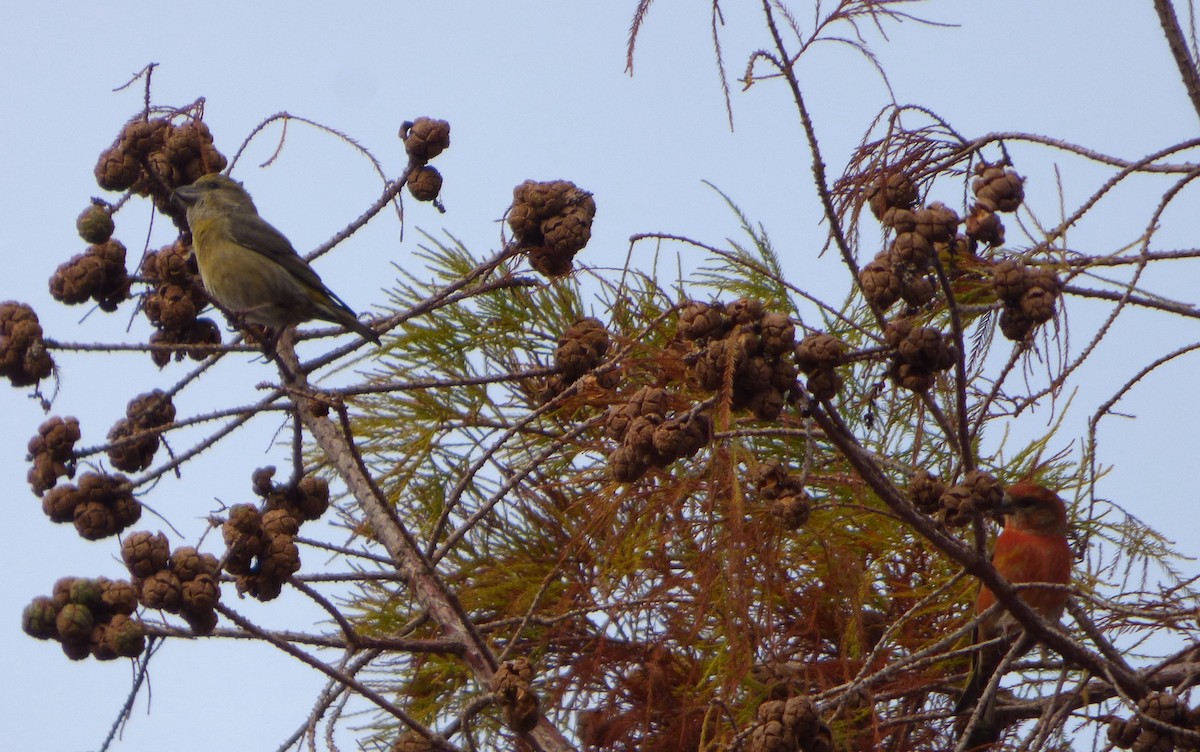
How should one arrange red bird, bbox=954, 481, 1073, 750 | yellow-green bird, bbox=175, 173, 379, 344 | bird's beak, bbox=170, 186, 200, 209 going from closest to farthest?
bird's beak, bbox=170, 186, 200, 209
red bird, bbox=954, 481, 1073, 750
yellow-green bird, bbox=175, 173, 379, 344

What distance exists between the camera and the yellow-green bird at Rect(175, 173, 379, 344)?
443 cm

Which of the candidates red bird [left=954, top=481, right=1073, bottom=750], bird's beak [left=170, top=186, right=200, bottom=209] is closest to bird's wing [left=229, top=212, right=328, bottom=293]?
bird's beak [left=170, top=186, right=200, bottom=209]

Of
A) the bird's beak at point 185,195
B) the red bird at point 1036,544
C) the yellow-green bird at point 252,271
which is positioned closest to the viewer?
the bird's beak at point 185,195

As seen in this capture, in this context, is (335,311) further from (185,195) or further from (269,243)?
Result: (185,195)

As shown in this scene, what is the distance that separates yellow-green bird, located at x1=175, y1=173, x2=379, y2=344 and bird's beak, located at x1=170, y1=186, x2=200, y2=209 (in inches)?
18.8

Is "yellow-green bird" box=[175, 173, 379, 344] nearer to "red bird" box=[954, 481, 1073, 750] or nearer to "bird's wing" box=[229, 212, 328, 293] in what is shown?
"bird's wing" box=[229, 212, 328, 293]

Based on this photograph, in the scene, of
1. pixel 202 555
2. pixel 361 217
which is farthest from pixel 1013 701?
pixel 202 555

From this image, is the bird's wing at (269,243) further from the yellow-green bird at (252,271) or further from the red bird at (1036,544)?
the red bird at (1036,544)

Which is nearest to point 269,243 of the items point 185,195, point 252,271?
point 252,271

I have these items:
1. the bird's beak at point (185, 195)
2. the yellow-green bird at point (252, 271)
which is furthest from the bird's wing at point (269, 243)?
the bird's beak at point (185, 195)

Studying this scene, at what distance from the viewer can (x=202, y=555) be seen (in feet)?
7.60

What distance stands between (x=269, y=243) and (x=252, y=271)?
0.31 meters

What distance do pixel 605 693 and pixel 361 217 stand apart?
5.55 feet

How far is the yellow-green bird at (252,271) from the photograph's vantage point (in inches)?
175
